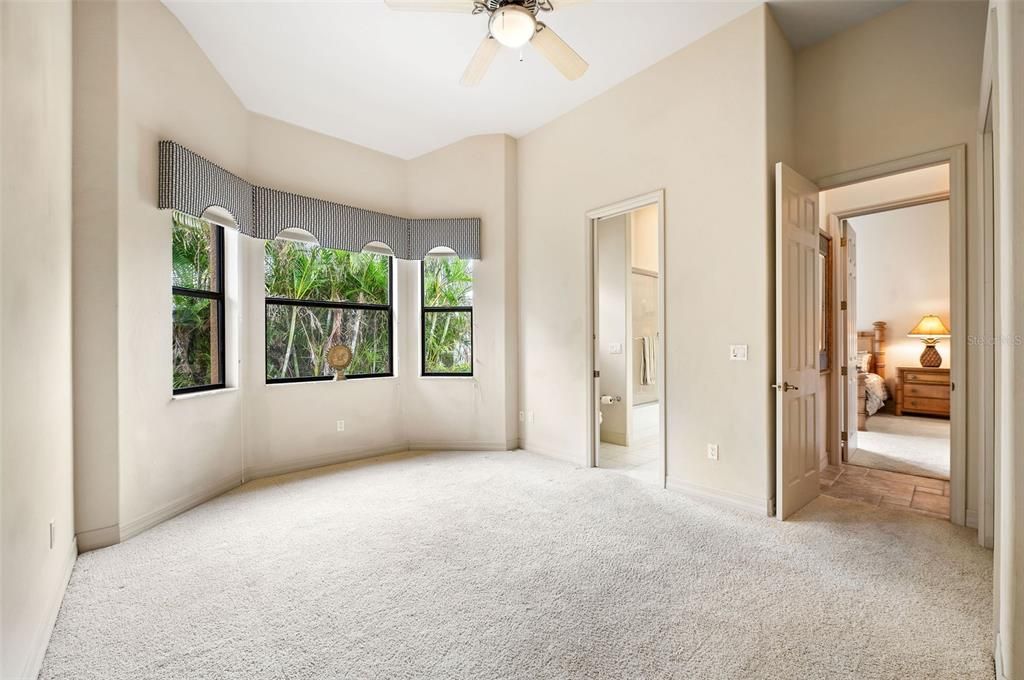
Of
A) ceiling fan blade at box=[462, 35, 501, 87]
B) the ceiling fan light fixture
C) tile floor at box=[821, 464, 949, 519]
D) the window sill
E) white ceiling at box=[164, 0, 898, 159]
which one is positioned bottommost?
tile floor at box=[821, 464, 949, 519]

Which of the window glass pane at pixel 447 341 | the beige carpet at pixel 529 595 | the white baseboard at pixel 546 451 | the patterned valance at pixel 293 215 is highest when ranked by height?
the patterned valance at pixel 293 215

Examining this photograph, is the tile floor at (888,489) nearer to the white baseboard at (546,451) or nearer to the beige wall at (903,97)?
the beige wall at (903,97)

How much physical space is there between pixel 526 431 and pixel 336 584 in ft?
9.14

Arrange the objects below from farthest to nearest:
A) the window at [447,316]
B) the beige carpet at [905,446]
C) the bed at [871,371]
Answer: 1. the bed at [871,371]
2. the window at [447,316]
3. the beige carpet at [905,446]

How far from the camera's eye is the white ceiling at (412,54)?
2.99 meters

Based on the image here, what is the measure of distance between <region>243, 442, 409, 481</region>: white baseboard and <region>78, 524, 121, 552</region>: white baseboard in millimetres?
1199

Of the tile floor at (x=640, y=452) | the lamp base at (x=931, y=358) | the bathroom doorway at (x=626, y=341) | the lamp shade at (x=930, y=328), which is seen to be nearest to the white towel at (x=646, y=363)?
the bathroom doorway at (x=626, y=341)

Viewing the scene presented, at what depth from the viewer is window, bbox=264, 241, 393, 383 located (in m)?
4.26

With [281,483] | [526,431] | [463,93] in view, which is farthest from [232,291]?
[526,431]

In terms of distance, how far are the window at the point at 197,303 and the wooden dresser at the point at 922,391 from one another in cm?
846

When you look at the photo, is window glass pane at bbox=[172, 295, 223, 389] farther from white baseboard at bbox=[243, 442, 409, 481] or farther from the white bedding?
the white bedding

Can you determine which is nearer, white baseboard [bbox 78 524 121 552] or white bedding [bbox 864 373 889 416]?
white baseboard [bbox 78 524 121 552]

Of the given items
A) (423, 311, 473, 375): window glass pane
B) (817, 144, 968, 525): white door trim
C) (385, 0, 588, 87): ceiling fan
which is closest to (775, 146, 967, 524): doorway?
(817, 144, 968, 525): white door trim

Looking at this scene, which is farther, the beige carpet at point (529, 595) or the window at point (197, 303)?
the window at point (197, 303)
